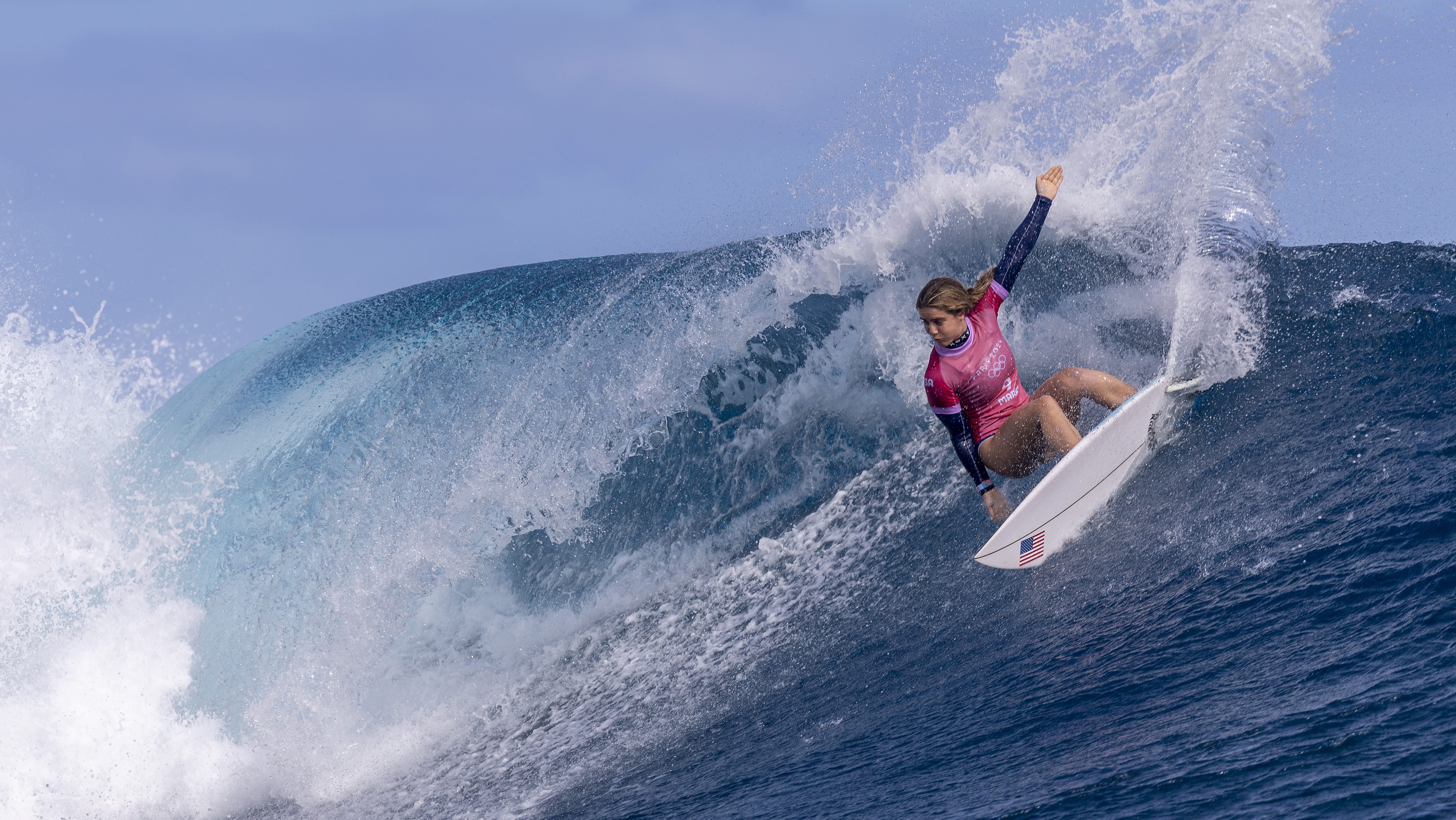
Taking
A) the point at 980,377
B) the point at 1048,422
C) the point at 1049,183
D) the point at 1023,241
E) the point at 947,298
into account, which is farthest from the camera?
the point at 1049,183

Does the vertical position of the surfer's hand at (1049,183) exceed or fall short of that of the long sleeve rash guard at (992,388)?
it exceeds it

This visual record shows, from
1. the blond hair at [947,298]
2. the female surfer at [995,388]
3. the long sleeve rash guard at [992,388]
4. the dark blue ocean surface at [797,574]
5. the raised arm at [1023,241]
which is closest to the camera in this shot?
the dark blue ocean surface at [797,574]

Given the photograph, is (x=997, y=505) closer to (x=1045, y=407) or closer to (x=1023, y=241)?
(x=1045, y=407)

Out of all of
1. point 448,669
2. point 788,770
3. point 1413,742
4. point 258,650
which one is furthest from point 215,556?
point 1413,742

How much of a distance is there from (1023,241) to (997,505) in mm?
1319

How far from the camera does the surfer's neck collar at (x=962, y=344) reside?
14.4 feet

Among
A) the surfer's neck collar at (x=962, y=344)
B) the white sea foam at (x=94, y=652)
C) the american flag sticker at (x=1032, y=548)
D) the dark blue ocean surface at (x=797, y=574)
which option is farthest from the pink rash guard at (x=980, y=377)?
the white sea foam at (x=94, y=652)

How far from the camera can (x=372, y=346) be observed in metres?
10.1

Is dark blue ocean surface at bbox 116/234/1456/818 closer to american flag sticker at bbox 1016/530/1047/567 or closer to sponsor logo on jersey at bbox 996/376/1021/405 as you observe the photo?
american flag sticker at bbox 1016/530/1047/567

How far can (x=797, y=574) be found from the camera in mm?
5961

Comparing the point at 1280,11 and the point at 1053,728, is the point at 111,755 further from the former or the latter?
the point at 1280,11

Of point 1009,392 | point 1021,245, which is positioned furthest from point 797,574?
point 1021,245

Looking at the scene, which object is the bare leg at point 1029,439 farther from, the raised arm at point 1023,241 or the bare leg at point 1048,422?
the raised arm at point 1023,241

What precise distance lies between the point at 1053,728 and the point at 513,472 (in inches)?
195
